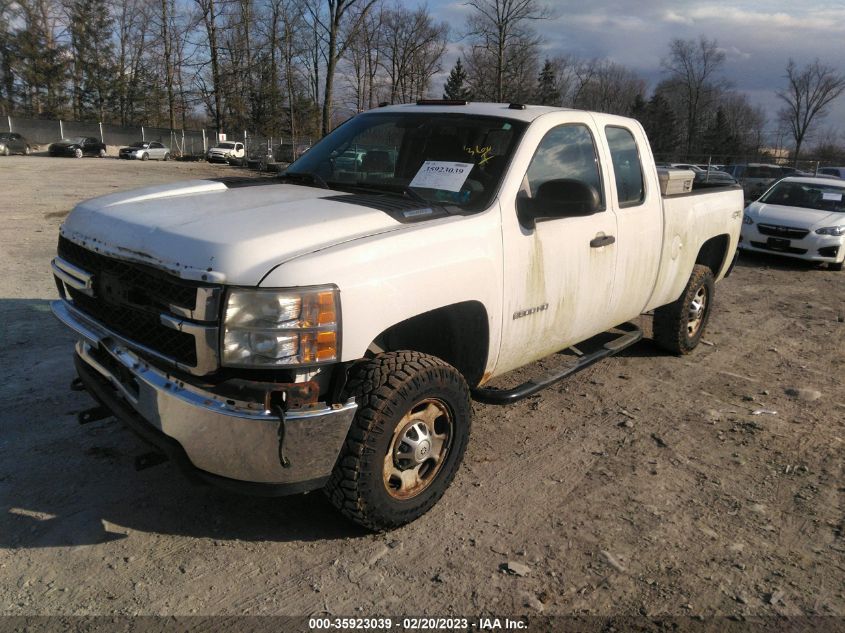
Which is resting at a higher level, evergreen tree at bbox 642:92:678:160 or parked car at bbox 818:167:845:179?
evergreen tree at bbox 642:92:678:160

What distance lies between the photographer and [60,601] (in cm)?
254

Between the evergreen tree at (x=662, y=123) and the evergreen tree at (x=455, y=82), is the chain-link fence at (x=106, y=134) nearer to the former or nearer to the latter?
the evergreen tree at (x=455, y=82)

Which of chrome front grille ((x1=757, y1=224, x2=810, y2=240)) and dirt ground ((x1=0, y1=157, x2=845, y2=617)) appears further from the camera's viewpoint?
chrome front grille ((x1=757, y1=224, x2=810, y2=240))

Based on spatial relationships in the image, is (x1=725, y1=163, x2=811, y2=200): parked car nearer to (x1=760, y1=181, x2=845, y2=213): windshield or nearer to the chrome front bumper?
(x1=760, y1=181, x2=845, y2=213): windshield

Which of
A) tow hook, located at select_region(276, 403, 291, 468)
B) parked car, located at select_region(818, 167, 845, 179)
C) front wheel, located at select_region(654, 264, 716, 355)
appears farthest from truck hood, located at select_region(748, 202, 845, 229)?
parked car, located at select_region(818, 167, 845, 179)

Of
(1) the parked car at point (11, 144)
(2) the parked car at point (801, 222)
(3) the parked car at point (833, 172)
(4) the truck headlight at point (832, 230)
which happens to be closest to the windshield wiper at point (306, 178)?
(2) the parked car at point (801, 222)

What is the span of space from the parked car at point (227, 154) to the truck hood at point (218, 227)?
4538 cm

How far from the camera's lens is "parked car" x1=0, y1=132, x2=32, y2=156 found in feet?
135

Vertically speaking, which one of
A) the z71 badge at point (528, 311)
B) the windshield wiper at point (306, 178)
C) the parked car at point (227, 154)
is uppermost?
the parked car at point (227, 154)

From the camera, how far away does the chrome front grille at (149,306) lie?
247 centimetres

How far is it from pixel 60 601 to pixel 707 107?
80.1 m

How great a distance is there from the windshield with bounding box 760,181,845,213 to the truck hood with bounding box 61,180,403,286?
37.7 feet

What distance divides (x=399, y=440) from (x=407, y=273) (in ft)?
2.53

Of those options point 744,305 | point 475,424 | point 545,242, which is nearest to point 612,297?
point 545,242
